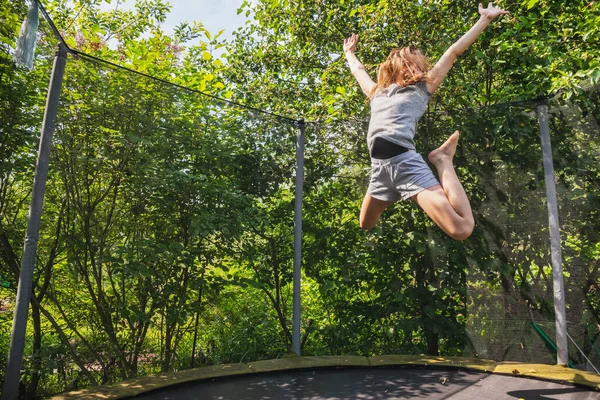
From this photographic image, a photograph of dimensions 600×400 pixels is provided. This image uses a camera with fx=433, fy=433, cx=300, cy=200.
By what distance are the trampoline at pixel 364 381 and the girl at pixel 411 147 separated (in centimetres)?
84

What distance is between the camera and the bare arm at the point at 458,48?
1.37 meters

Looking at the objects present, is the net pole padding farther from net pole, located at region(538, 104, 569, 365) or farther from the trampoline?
net pole, located at region(538, 104, 569, 365)

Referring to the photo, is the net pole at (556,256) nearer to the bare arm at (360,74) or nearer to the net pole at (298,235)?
the bare arm at (360,74)

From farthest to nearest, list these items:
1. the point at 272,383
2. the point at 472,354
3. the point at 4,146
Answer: the point at 472,354
the point at 272,383
the point at 4,146

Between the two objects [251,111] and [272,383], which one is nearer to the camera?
[272,383]

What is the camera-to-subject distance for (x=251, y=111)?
2631mm

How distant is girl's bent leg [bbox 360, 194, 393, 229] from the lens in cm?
156

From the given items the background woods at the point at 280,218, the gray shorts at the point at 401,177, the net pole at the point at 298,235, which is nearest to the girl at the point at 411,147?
the gray shorts at the point at 401,177

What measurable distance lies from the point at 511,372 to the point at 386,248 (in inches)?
34.2

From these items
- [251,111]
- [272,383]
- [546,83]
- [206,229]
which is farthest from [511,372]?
[251,111]

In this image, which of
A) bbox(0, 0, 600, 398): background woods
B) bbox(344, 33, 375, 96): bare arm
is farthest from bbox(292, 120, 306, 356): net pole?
bbox(344, 33, 375, 96): bare arm

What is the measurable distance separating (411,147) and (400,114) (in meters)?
0.12

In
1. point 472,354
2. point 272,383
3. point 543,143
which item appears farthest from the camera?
point 472,354

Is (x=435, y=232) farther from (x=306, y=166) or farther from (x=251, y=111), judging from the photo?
(x=251, y=111)
